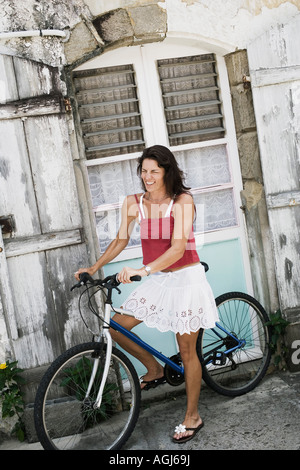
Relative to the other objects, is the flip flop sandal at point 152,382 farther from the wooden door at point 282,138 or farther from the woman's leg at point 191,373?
the wooden door at point 282,138

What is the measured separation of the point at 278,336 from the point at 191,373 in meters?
1.15

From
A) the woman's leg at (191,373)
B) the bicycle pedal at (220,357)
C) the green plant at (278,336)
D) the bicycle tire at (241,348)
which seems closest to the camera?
the woman's leg at (191,373)

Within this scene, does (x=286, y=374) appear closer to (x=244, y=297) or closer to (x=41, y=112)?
(x=244, y=297)

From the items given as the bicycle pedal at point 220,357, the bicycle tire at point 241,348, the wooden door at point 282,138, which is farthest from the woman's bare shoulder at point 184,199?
the bicycle pedal at point 220,357

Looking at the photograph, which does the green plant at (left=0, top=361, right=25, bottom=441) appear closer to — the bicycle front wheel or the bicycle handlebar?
the bicycle front wheel

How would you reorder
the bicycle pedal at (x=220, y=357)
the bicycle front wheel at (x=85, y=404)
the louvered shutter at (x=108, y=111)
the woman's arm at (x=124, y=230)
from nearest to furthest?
the bicycle front wheel at (x=85, y=404) < the woman's arm at (x=124, y=230) < the bicycle pedal at (x=220, y=357) < the louvered shutter at (x=108, y=111)

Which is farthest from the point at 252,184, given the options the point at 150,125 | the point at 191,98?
the point at 150,125

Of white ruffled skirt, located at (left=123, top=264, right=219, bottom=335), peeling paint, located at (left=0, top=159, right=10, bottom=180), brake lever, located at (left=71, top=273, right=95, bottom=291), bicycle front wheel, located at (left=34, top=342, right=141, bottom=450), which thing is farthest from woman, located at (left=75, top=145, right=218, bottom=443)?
peeling paint, located at (left=0, top=159, right=10, bottom=180)

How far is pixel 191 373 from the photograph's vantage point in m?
3.74

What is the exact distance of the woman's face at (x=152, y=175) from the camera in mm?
3623

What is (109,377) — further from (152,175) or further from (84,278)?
(152,175)

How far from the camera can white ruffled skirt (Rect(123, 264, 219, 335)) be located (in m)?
3.64

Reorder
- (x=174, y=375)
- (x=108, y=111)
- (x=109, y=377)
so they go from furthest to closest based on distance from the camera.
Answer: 1. (x=108, y=111)
2. (x=109, y=377)
3. (x=174, y=375)
